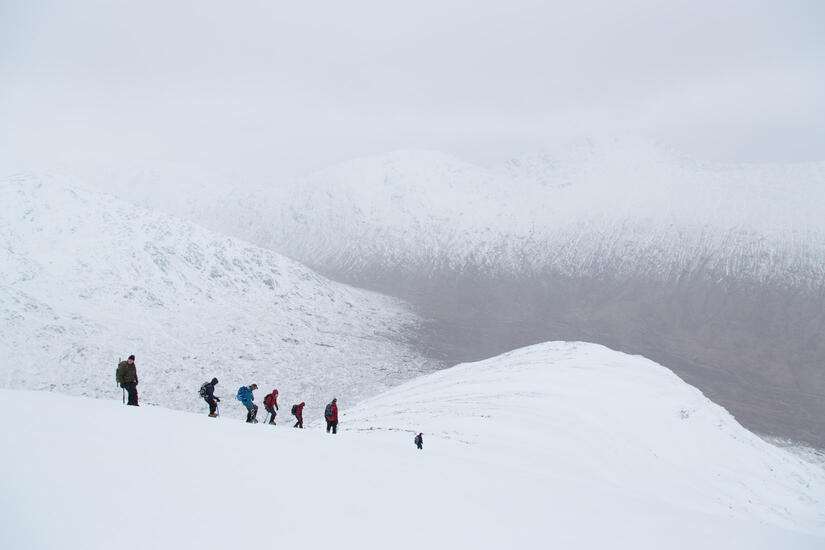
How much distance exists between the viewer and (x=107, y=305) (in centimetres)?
5612

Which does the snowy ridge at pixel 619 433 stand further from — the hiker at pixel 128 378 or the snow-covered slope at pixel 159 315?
the snow-covered slope at pixel 159 315

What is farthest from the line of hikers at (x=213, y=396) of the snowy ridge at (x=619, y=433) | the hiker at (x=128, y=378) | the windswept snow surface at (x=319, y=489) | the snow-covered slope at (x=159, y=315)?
the snow-covered slope at (x=159, y=315)

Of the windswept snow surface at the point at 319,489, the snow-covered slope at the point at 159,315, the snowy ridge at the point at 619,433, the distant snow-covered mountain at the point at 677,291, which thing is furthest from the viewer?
the distant snow-covered mountain at the point at 677,291

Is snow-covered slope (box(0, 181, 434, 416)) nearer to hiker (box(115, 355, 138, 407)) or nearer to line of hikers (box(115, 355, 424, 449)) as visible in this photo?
line of hikers (box(115, 355, 424, 449))

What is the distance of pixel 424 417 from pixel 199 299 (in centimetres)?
4900

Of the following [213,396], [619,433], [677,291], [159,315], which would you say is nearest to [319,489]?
[213,396]

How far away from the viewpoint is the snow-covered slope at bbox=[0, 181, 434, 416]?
149 feet

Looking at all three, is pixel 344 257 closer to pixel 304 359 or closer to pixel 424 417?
pixel 304 359

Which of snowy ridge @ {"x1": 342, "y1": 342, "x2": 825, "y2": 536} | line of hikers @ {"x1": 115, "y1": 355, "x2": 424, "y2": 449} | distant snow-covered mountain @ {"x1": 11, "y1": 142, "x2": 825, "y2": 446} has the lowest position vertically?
snowy ridge @ {"x1": 342, "y1": 342, "x2": 825, "y2": 536}

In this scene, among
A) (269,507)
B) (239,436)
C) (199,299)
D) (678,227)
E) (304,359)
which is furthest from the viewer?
(678,227)

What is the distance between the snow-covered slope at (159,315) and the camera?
45562 mm

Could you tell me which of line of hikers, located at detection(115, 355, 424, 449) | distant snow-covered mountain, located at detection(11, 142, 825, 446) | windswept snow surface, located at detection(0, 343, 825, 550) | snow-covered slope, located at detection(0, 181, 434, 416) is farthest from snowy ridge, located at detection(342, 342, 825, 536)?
distant snow-covered mountain, located at detection(11, 142, 825, 446)

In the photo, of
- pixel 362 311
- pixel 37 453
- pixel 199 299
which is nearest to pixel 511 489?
pixel 37 453

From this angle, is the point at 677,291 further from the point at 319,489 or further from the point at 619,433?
the point at 319,489
